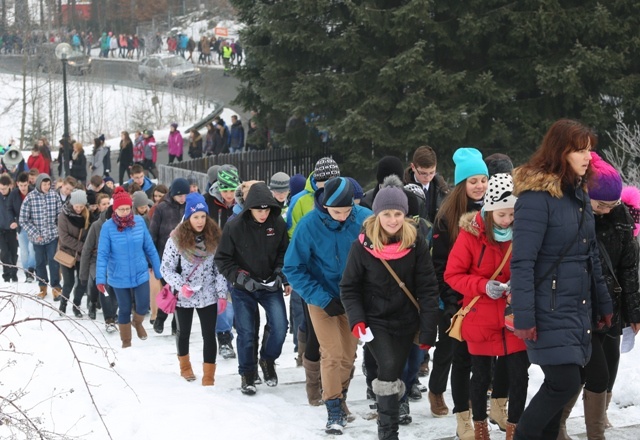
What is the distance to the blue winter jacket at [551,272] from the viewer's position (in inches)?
208

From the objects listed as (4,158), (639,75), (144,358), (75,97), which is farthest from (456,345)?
(75,97)

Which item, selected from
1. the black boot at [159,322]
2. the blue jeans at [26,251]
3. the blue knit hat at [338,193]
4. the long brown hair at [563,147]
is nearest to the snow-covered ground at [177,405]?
the blue knit hat at [338,193]

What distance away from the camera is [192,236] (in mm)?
8844

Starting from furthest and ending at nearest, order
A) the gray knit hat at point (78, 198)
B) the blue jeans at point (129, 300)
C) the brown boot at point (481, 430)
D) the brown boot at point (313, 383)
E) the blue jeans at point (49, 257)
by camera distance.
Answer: the blue jeans at point (49, 257), the gray knit hat at point (78, 198), the blue jeans at point (129, 300), the brown boot at point (313, 383), the brown boot at point (481, 430)

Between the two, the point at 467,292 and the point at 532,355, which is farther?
the point at 467,292

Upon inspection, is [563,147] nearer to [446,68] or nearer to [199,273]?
[199,273]

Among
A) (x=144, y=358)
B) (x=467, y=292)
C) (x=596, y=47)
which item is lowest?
(x=144, y=358)

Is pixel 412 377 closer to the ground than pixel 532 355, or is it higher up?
closer to the ground

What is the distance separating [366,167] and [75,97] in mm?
31669

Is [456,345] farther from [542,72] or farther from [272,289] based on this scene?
[542,72]

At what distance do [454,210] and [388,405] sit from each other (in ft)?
4.82

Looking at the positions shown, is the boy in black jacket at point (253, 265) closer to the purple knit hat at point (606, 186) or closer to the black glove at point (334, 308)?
the black glove at point (334, 308)

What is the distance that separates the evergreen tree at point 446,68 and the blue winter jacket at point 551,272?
14.4m

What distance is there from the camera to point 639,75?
20406mm
